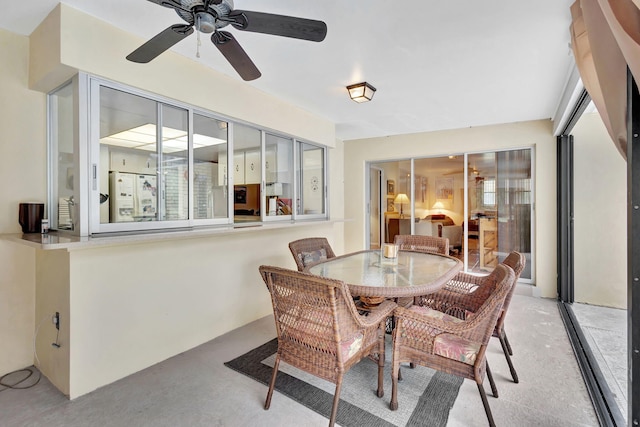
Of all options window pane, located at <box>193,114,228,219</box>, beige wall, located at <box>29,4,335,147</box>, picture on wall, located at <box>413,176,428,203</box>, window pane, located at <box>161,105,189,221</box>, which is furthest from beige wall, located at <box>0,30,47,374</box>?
picture on wall, located at <box>413,176,428,203</box>

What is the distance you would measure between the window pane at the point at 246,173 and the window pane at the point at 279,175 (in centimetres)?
16

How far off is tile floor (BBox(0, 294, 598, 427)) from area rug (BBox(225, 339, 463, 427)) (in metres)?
0.06

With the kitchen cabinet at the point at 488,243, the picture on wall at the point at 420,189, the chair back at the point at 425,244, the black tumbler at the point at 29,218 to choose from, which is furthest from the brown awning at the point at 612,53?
the picture on wall at the point at 420,189

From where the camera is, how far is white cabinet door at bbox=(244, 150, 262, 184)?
11.4 ft

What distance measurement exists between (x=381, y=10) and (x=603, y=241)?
389 cm

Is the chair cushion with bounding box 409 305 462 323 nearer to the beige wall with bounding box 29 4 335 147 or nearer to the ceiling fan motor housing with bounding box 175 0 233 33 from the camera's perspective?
the ceiling fan motor housing with bounding box 175 0 233 33

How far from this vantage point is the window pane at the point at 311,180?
14.1ft

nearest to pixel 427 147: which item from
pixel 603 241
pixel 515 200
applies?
pixel 515 200

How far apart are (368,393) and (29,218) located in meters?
2.59

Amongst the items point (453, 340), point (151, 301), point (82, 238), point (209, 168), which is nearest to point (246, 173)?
point (209, 168)

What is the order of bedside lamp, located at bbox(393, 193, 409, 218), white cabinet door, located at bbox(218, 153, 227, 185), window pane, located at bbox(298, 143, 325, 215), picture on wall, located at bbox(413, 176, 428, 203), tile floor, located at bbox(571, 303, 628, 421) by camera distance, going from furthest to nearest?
bedside lamp, located at bbox(393, 193, 409, 218) < picture on wall, located at bbox(413, 176, 428, 203) < window pane, located at bbox(298, 143, 325, 215) < white cabinet door, located at bbox(218, 153, 227, 185) < tile floor, located at bbox(571, 303, 628, 421)

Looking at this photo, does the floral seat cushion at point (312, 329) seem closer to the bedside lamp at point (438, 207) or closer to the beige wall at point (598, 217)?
the beige wall at point (598, 217)

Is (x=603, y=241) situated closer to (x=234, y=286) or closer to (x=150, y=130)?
(x=234, y=286)

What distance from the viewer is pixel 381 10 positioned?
192 cm
